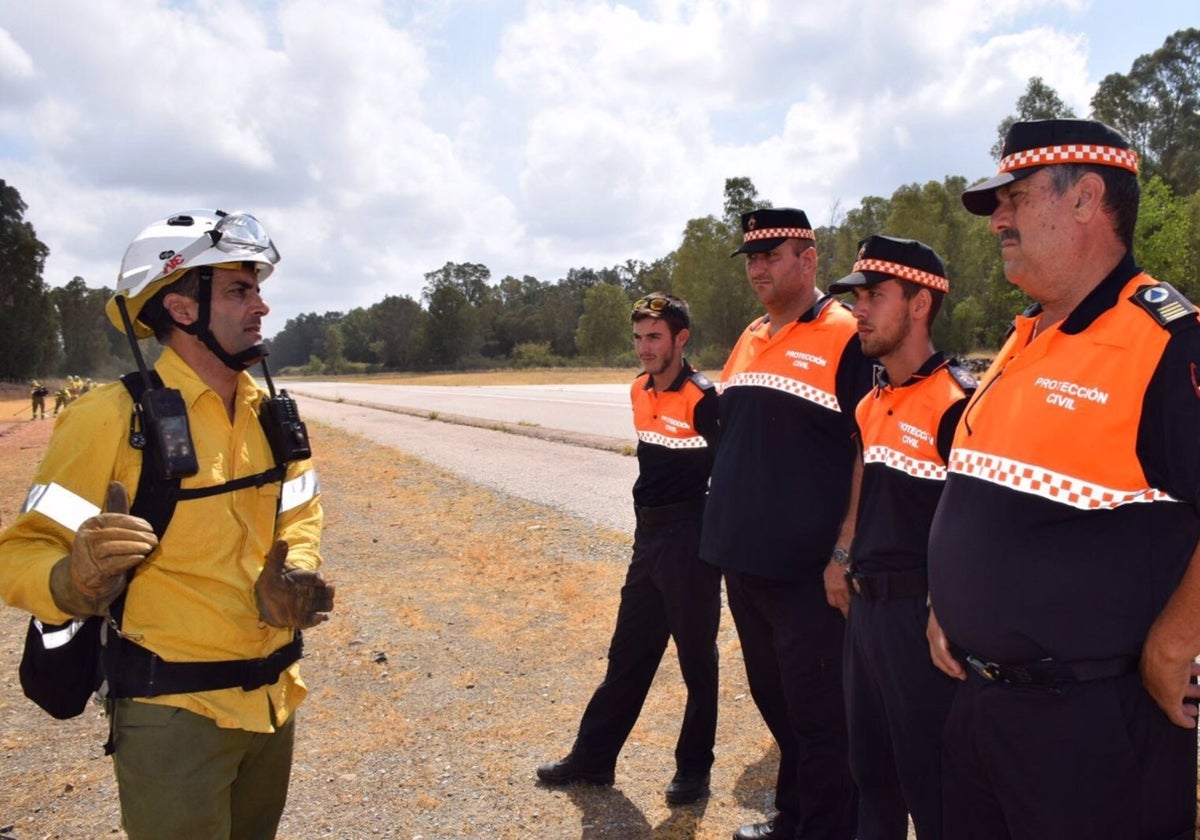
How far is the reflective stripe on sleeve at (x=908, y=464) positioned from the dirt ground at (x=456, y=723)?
5.81ft

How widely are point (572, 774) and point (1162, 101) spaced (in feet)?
218

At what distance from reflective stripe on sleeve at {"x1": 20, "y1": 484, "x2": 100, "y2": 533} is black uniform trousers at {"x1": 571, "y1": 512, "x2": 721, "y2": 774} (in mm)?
2283

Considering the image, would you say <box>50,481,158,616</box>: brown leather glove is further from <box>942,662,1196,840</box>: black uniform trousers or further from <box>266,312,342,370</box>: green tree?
<box>266,312,342,370</box>: green tree

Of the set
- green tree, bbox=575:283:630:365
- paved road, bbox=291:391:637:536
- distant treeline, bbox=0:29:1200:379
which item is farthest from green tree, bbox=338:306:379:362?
paved road, bbox=291:391:637:536

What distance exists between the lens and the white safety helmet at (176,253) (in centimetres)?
241

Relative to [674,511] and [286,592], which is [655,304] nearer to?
[674,511]

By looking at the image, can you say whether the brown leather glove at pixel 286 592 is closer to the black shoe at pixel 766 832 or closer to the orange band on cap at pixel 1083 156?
the black shoe at pixel 766 832

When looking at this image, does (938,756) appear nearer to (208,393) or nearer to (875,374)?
(875,374)

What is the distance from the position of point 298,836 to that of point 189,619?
1.85 m

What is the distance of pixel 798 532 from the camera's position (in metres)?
3.16

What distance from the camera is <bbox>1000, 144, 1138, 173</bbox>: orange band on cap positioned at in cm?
208

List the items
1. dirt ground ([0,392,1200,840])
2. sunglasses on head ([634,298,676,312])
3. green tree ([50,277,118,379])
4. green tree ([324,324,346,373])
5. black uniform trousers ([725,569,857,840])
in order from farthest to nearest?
green tree ([324,324,346,373]) → green tree ([50,277,118,379]) → sunglasses on head ([634,298,676,312]) → dirt ground ([0,392,1200,840]) → black uniform trousers ([725,569,857,840])

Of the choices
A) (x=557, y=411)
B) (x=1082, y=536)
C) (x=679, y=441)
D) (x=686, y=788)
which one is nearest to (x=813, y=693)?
(x=686, y=788)

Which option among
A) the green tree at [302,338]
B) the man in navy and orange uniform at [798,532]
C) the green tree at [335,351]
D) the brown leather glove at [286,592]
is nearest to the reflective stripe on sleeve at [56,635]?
the brown leather glove at [286,592]
